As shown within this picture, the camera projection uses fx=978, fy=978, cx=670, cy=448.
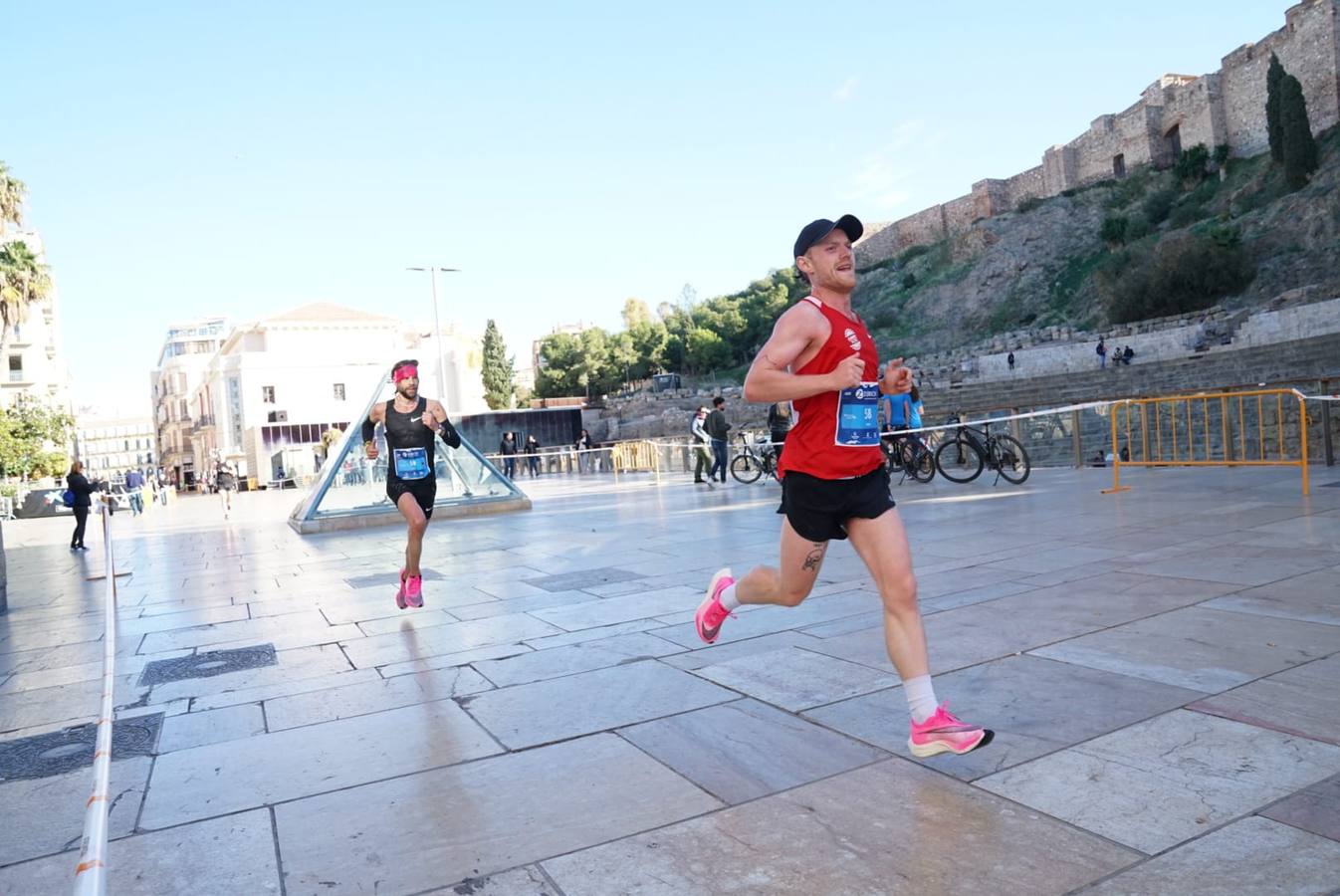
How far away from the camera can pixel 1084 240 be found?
64250mm

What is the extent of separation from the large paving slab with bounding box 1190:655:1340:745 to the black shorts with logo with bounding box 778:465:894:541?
130cm

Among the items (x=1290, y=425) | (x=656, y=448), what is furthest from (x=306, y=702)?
(x=656, y=448)

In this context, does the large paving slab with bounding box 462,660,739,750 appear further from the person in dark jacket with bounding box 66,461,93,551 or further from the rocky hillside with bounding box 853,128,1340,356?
Answer: the rocky hillside with bounding box 853,128,1340,356

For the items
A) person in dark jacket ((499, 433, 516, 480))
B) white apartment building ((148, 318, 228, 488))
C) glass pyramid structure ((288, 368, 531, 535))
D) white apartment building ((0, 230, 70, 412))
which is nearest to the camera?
glass pyramid structure ((288, 368, 531, 535))

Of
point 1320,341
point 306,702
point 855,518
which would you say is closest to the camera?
point 855,518

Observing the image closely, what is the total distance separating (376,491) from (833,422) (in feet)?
40.1

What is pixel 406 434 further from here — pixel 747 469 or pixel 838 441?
pixel 747 469

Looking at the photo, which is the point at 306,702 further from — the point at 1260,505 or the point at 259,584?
the point at 1260,505

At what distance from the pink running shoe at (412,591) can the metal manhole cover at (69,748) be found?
2004 mm

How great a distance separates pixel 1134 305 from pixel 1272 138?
1159cm

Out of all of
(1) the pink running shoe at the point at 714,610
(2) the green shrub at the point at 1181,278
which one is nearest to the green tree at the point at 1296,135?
(2) the green shrub at the point at 1181,278

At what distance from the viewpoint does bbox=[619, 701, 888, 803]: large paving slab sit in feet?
9.37

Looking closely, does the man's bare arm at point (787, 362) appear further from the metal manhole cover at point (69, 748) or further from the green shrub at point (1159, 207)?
the green shrub at point (1159, 207)

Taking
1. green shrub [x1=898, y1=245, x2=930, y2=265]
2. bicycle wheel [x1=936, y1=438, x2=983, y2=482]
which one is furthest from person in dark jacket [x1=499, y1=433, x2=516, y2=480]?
green shrub [x1=898, y1=245, x2=930, y2=265]
